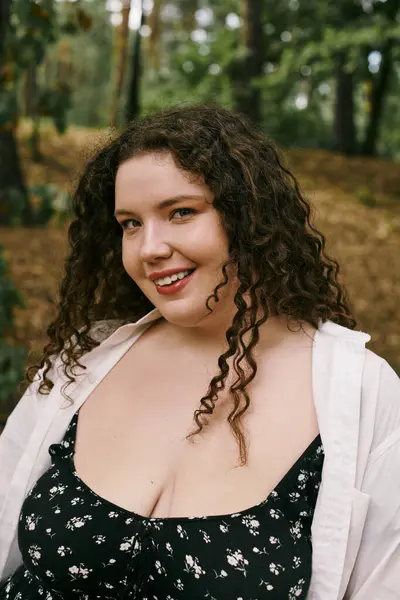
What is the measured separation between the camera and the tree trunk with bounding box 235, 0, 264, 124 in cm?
1020

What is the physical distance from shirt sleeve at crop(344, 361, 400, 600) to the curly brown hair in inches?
12.1

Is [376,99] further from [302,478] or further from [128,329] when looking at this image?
[302,478]

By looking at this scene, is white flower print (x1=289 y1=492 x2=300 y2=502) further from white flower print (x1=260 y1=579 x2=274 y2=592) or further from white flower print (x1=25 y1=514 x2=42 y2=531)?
white flower print (x1=25 y1=514 x2=42 y2=531)

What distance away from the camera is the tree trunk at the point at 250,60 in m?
10.2

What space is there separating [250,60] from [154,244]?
9.46 meters

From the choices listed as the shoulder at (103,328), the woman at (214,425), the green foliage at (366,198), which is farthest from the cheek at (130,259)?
the green foliage at (366,198)

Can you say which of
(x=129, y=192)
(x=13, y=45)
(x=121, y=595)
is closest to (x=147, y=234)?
(x=129, y=192)

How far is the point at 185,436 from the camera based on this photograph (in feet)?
5.60

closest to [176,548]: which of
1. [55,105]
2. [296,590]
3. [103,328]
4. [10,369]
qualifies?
[296,590]

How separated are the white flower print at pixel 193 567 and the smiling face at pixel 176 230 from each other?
0.54 metres

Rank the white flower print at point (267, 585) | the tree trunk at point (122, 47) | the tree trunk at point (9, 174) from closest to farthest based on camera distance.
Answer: the white flower print at point (267, 585), the tree trunk at point (9, 174), the tree trunk at point (122, 47)

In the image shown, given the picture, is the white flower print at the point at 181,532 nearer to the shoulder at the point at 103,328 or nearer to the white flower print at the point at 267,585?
the white flower print at the point at 267,585

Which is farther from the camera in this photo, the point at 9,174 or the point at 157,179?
the point at 9,174

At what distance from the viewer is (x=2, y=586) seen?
74.3 inches
